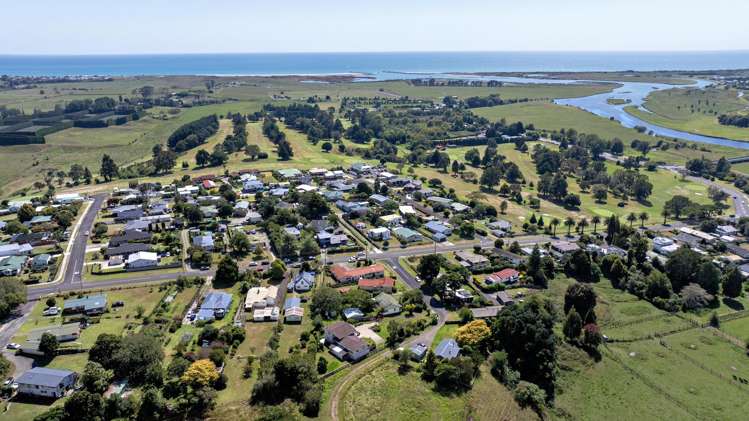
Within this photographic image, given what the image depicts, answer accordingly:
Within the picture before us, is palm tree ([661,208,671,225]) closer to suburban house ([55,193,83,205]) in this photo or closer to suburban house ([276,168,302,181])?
suburban house ([276,168,302,181])

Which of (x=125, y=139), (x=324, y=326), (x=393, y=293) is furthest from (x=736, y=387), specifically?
(x=125, y=139)

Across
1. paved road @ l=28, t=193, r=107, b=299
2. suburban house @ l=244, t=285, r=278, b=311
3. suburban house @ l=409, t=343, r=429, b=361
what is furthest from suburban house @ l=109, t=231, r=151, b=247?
suburban house @ l=409, t=343, r=429, b=361

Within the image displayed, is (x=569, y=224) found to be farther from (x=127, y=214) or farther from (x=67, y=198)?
(x=67, y=198)

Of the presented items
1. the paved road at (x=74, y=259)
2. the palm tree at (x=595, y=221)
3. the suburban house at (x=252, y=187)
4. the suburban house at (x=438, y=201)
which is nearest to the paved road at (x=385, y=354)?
the suburban house at (x=438, y=201)

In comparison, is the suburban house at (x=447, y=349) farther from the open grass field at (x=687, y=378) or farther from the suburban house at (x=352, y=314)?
the open grass field at (x=687, y=378)

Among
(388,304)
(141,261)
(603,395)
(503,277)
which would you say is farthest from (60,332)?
(603,395)
